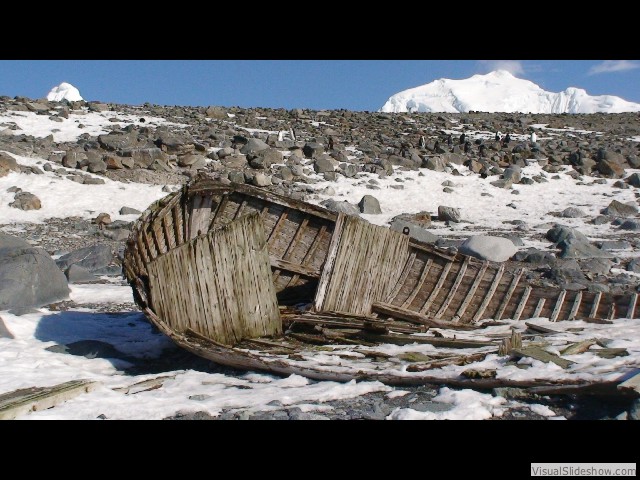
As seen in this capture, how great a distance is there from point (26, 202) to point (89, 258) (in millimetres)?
4863

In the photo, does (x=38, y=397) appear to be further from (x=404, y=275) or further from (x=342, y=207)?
(x=342, y=207)

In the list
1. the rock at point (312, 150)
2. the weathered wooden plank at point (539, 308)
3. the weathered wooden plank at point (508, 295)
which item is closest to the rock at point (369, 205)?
the rock at point (312, 150)

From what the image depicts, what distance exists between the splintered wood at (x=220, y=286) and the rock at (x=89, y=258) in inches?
217

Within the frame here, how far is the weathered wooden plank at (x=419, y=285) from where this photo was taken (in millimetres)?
8750

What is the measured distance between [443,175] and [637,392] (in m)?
17.5

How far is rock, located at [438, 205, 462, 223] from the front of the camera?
57.9 ft

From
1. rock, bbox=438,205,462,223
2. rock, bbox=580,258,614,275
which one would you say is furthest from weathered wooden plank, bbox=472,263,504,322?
rock, bbox=438,205,462,223

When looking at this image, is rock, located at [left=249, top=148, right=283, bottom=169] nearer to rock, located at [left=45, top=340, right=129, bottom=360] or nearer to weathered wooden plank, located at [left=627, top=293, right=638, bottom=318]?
rock, located at [left=45, top=340, right=129, bottom=360]

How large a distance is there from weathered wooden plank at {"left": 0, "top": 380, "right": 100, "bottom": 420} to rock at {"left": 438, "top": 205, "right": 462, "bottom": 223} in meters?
13.1

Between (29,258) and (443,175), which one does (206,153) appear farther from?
(29,258)

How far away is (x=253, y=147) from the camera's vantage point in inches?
883

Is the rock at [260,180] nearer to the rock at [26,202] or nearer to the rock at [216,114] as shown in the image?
the rock at [26,202]

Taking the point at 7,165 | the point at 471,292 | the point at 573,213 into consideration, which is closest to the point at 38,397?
the point at 471,292
